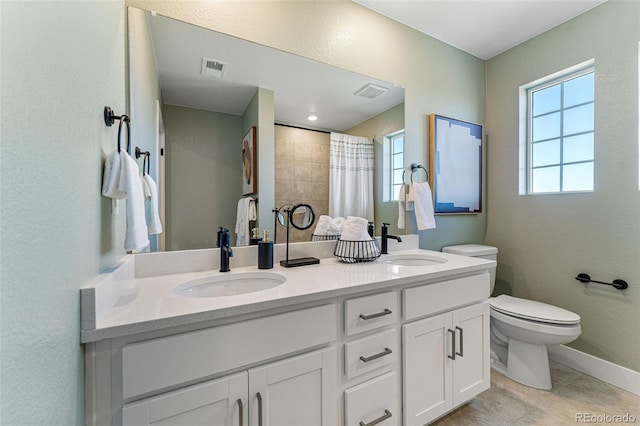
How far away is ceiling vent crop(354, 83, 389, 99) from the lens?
1.77 m

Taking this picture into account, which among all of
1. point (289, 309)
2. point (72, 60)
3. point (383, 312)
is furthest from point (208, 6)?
point (383, 312)

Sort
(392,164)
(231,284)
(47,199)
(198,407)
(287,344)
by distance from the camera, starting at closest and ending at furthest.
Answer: (47,199) < (198,407) < (287,344) < (231,284) < (392,164)

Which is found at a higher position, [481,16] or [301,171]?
[481,16]

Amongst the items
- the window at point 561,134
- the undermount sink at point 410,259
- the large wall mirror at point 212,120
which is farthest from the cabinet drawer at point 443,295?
the window at point 561,134

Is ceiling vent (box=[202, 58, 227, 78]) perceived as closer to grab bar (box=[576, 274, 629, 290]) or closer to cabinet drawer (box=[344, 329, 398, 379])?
cabinet drawer (box=[344, 329, 398, 379])

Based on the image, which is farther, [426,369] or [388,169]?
[388,169]

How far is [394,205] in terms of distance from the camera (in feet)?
6.27

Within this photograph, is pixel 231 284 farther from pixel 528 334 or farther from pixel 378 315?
pixel 528 334

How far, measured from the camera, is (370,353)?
1095 millimetres

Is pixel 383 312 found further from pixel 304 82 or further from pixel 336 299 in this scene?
pixel 304 82

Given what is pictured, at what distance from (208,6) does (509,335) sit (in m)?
2.56

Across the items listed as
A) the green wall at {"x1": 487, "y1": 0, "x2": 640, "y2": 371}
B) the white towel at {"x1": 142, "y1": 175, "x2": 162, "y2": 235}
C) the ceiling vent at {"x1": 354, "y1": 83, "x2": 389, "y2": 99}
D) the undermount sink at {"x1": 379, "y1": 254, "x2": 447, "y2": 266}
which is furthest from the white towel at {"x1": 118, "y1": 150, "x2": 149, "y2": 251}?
the green wall at {"x1": 487, "y1": 0, "x2": 640, "y2": 371}

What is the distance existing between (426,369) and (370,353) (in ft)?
1.21

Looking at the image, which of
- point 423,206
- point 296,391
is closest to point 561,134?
point 423,206
